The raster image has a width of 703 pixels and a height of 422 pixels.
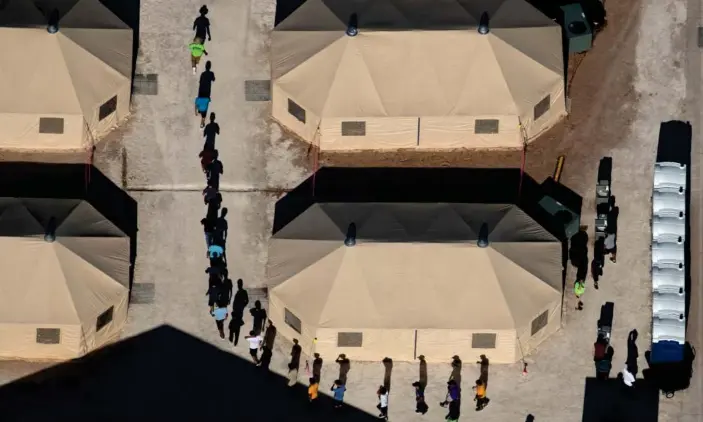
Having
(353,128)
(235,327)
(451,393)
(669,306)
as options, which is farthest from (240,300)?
(669,306)

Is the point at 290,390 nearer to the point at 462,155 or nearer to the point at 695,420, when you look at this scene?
the point at 462,155

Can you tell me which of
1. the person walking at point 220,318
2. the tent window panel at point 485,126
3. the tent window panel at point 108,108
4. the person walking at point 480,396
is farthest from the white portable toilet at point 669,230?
the tent window panel at point 108,108

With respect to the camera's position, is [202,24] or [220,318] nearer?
[220,318]

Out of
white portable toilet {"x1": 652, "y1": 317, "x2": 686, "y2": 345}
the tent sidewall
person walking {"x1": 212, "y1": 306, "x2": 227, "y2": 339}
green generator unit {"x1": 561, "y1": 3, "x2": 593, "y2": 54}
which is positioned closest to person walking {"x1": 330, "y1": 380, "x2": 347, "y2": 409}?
person walking {"x1": 212, "y1": 306, "x2": 227, "y2": 339}

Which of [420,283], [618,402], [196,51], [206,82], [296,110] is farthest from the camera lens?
[206,82]

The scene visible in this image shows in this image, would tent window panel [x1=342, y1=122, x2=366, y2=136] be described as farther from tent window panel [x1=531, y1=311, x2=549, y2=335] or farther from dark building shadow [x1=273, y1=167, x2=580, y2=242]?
tent window panel [x1=531, y1=311, x2=549, y2=335]

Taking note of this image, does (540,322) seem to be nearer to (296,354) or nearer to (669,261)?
(669,261)
